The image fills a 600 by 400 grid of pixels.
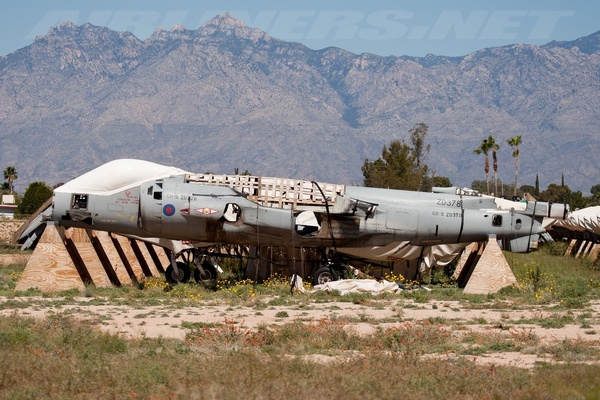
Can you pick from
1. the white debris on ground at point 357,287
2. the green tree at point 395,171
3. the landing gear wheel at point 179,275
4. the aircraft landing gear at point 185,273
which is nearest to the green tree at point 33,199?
the green tree at point 395,171

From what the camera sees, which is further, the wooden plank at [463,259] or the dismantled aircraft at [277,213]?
the wooden plank at [463,259]

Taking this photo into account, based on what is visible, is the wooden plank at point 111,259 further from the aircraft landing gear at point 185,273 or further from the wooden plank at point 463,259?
the wooden plank at point 463,259

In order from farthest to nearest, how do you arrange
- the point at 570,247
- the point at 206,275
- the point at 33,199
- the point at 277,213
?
the point at 33,199
the point at 570,247
the point at 206,275
the point at 277,213

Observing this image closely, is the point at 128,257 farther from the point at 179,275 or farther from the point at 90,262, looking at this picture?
the point at 90,262

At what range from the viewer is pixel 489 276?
26922 millimetres

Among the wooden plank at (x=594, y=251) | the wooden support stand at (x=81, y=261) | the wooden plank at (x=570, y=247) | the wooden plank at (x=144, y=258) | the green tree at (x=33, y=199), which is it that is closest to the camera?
the wooden support stand at (x=81, y=261)

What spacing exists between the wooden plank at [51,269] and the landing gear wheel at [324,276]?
6.08 m

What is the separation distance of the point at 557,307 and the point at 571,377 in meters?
10.2

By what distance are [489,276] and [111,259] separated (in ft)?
34.4

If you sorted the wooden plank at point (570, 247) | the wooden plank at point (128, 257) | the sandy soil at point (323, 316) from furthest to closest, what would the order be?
the wooden plank at point (570, 247), the wooden plank at point (128, 257), the sandy soil at point (323, 316)

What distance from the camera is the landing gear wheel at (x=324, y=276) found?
2769 centimetres

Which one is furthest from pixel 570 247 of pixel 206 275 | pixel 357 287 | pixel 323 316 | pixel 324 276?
pixel 323 316

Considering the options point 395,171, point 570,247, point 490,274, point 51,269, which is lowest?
point 51,269

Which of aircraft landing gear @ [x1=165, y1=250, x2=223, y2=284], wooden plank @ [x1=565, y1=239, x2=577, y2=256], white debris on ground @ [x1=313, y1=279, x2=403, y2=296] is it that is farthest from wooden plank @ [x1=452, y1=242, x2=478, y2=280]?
wooden plank @ [x1=565, y1=239, x2=577, y2=256]
